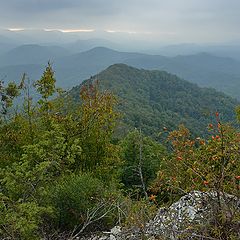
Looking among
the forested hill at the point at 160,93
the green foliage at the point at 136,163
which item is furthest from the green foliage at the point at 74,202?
the forested hill at the point at 160,93

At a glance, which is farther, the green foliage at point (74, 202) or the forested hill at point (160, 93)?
the forested hill at point (160, 93)

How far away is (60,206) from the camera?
8.23m

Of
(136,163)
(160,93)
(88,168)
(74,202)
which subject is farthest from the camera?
(160,93)

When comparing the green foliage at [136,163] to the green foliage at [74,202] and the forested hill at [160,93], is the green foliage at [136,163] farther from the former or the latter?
the forested hill at [160,93]

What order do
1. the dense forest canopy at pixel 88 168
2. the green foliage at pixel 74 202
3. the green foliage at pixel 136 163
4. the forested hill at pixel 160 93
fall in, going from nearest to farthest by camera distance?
the dense forest canopy at pixel 88 168 < the green foliage at pixel 74 202 < the green foliage at pixel 136 163 < the forested hill at pixel 160 93

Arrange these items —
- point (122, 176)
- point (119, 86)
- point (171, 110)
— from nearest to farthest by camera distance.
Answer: point (122, 176) < point (171, 110) < point (119, 86)

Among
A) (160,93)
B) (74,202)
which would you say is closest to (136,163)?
(74,202)

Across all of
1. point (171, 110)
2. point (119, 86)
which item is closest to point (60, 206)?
point (171, 110)

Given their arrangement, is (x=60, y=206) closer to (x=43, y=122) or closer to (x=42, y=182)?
(x=42, y=182)

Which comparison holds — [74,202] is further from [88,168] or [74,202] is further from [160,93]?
[160,93]

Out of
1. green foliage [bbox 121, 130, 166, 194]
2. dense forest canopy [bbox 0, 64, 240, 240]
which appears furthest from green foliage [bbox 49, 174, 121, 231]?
green foliage [bbox 121, 130, 166, 194]

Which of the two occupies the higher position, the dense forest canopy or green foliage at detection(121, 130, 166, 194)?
the dense forest canopy

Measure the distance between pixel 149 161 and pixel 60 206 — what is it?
8.61 meters

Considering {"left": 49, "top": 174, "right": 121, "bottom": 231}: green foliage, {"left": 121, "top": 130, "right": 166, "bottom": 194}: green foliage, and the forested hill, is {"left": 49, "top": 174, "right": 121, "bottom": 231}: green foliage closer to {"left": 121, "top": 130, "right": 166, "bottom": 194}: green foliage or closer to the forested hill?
{"left": 121, "top": 130, "right": 166, "bottom": 194}: green foliage
